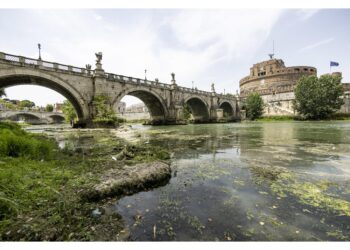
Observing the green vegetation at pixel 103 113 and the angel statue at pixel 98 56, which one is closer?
the green vegetation at pixel 103 113

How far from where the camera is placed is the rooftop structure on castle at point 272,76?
6948cm

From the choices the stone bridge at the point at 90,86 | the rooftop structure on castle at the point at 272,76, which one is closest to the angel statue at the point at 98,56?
the stone bridge at the point at 90,86

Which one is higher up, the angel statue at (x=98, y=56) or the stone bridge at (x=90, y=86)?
the angel statue at (x=98, y=56)

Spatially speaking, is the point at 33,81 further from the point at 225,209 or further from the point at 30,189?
the point at 225,209

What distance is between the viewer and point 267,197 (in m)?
3.23

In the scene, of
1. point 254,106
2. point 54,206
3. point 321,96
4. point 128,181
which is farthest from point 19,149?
point 254,106

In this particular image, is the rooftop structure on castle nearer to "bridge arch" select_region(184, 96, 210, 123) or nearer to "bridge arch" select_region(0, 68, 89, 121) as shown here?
"bridge arch" select_region(184, 96, 210, 123)

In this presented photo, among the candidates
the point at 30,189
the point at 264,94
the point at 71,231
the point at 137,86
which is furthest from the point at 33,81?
the point at 264,94

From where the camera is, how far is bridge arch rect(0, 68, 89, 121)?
18234 millimetres

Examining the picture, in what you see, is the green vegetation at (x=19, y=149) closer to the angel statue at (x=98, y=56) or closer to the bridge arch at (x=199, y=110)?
the angel statue at (x=98, y=56)

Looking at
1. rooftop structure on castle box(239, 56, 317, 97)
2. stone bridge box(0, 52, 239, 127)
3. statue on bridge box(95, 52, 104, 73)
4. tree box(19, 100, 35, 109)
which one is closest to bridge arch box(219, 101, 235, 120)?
rooftop structure on castle box(239, 56, 317, 97)

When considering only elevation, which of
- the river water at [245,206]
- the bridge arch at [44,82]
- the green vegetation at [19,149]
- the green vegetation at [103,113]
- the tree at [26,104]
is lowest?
the river water at [245,206]

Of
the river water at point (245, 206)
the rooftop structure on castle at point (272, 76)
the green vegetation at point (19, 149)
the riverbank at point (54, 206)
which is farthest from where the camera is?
the rooftop structure on castle at point (272, 76)

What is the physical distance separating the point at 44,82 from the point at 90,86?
4.99 meters
